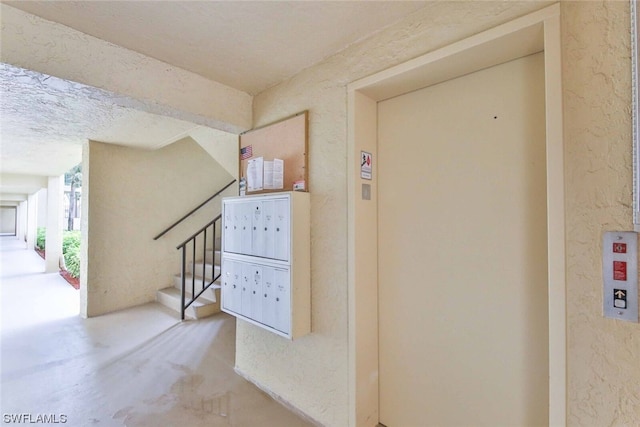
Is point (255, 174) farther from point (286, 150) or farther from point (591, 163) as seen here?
point (591, 163)

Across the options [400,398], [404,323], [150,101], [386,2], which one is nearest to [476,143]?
[386,2]

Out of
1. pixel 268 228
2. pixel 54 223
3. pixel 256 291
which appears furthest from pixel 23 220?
pixel 268 228

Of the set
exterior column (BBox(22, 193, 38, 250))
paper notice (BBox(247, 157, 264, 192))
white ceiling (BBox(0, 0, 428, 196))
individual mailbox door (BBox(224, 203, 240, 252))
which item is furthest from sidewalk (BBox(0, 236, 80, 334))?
exterior column (BBox(22, 193, 38, 250))

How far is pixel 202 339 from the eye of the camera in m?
3.20

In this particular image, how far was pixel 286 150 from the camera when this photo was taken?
2.09m

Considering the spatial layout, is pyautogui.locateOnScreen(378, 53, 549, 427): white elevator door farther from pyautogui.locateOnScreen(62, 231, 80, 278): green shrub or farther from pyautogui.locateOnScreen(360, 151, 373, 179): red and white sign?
pyautogui.locateOnScreen(62, 231, 80, 278): green shrub

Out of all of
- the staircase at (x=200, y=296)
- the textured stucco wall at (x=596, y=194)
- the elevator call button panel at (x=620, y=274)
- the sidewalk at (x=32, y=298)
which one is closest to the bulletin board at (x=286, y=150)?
the textured stucco wall at (x=596, y=194)

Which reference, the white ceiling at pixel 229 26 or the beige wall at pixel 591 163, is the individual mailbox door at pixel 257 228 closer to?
the white ceiling at pixel 229 26

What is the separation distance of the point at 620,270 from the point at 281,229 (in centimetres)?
152

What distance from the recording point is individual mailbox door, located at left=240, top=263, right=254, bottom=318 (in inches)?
80.1

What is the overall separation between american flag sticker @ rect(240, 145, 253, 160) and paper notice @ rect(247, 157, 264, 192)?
344 millimetres

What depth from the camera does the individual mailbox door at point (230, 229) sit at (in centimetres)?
215

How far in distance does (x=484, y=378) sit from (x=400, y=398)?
53 centimetres

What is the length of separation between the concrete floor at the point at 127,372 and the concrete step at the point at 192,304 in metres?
0.14
